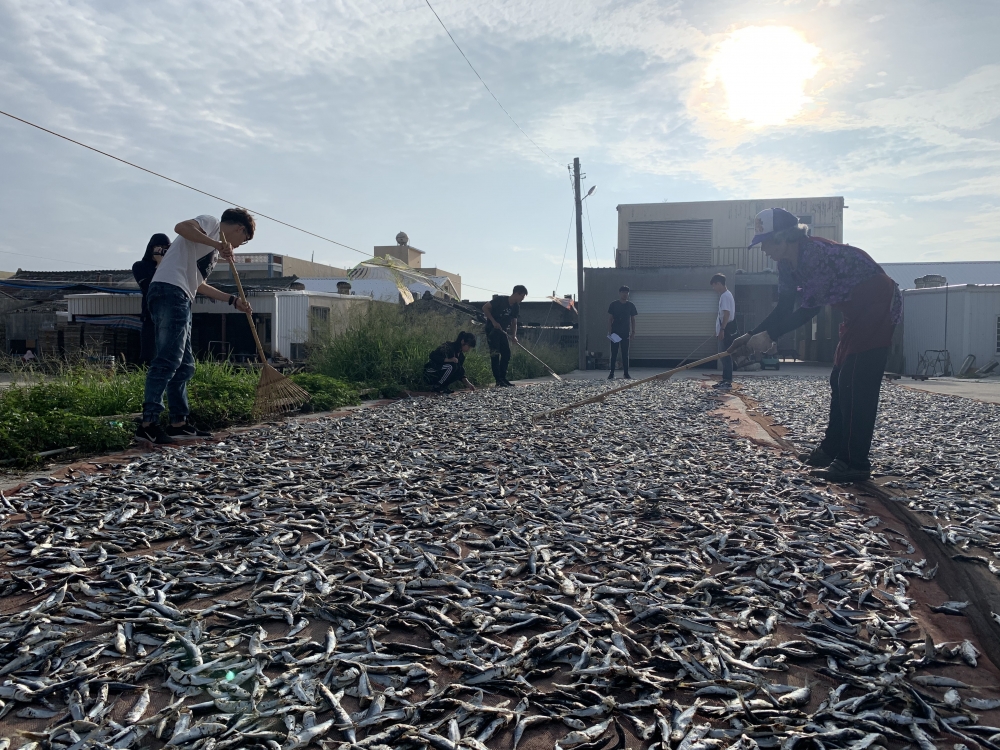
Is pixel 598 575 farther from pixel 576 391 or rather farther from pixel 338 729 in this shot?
pixel 576 391

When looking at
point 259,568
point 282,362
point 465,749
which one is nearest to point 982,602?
point 465,749

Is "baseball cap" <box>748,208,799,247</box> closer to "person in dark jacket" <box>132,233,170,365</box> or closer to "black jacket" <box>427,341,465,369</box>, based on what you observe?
"person in dark jacket" <box>132,233,170,365</box>

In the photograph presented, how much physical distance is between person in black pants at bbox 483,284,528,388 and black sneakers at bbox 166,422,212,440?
24.4ft

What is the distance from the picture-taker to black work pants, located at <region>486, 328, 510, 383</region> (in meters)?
13.7

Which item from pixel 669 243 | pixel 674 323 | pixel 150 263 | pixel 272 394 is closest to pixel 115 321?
pixel 150 263

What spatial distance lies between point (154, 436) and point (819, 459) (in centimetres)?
572

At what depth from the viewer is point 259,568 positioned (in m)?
3.20

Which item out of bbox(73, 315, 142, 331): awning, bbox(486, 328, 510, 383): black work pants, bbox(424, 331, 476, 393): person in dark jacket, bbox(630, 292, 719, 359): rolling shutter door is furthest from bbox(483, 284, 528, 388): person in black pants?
bbox(73, 315, 142, 331): awning

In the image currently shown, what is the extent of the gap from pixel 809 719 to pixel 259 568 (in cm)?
229

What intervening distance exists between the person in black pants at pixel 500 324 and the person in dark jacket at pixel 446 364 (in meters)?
0.83

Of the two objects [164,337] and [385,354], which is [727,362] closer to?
[385,354]

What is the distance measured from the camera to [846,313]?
536cm

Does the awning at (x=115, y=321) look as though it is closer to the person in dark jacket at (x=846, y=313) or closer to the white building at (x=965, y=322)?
the person in dark jacket at (x=846, y=313)

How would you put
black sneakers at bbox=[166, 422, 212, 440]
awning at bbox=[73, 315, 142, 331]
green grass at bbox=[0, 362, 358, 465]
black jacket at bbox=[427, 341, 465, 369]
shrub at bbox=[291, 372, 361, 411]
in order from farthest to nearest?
awning at bbox=[73, 315, 142, 331] → black jacket at bbox=[427, 341, 465, 369] → shrub at bbox=[291, 372, 361, 411] → black sneakers at bbox=[166, 422, 212, 440] → green grass at bbox=[0, 362, 358, 465]
